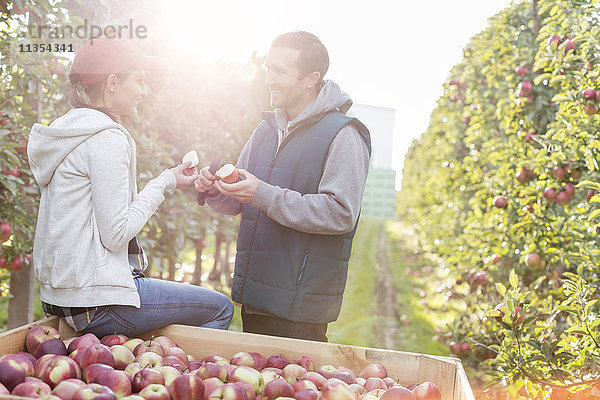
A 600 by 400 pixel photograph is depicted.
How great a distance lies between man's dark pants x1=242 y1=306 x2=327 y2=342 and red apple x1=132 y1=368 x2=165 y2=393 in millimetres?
779

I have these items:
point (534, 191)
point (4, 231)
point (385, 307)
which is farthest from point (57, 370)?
point (385, 307)

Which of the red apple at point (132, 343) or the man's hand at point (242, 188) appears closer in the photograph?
the red apple at point (132, 343)

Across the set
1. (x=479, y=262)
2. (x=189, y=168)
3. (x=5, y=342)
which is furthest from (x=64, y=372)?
(x=479, y=262)

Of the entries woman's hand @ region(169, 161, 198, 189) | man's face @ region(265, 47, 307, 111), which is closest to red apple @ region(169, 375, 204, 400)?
woman's hand @ region(169, 161, 198, 189)

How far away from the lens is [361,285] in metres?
11.0

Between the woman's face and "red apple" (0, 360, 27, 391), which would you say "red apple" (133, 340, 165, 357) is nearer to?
"red apple" (0, 360, 27, 391)

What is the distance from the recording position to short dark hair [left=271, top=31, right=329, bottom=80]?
2.47 metres

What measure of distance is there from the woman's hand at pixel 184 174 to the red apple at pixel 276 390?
0.92 m

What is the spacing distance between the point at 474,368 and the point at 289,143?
380 cm

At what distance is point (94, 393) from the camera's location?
1.50 meters

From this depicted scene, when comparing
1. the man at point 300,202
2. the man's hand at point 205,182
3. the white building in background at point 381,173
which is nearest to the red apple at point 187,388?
the man at point 300,202

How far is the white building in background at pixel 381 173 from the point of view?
60156 mm

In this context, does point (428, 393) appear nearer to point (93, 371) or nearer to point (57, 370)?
point (93, 371)

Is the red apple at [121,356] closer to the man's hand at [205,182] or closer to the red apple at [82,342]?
the red apple at [82,342]
